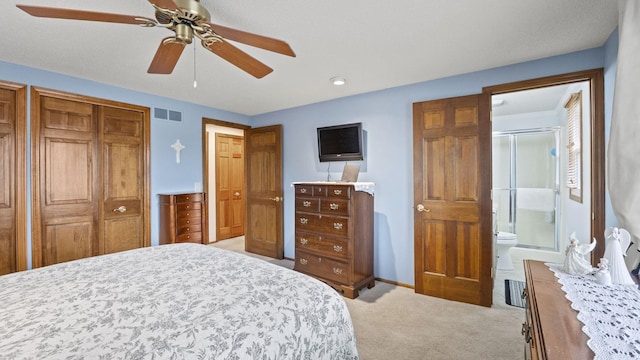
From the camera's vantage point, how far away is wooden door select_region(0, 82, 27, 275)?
8.94ft

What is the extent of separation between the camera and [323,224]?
335 cm

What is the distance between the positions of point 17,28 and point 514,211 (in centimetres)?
654

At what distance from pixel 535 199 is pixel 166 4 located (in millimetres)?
5773

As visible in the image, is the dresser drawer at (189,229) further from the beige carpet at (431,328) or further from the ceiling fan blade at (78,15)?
the ceiling fan blade at (78,15)

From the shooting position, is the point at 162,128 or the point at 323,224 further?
the point at 162,128

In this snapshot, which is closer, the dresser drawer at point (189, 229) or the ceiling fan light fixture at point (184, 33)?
the ceiling fan light fixture at point (184, 33)

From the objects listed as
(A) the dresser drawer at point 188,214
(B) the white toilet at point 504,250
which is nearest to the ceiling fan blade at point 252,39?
(A) the dresser drawer at point 188,214

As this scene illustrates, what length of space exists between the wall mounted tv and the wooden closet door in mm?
2698

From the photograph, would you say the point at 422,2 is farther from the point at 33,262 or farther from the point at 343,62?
the point at 33,262

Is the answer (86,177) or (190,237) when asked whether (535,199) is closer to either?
(190,237)

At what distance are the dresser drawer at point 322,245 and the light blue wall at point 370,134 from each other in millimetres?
657

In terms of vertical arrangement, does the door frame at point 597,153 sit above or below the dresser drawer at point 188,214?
above

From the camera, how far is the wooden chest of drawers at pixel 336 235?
3.15 m

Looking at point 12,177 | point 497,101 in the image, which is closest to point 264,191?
point 12,177
